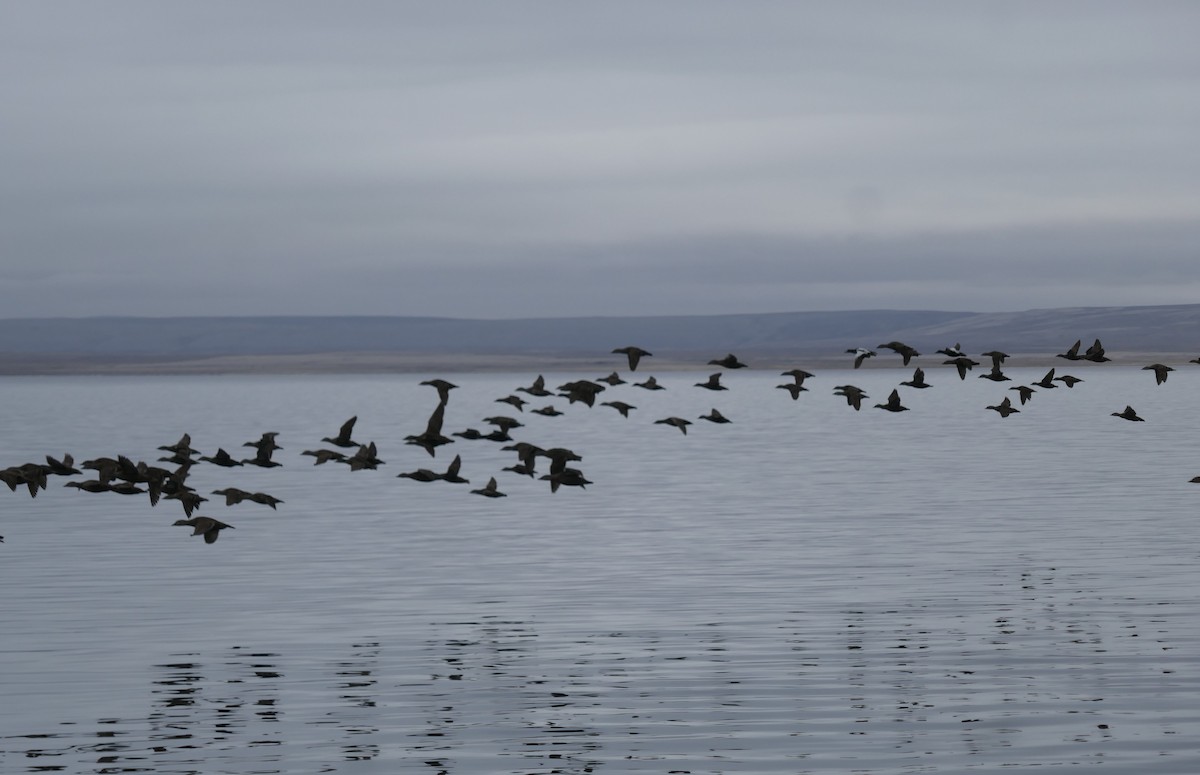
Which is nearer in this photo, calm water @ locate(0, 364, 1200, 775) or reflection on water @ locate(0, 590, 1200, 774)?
reflection on water @ locate(0, 590, 1200, 774)

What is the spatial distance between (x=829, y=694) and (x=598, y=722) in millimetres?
3110

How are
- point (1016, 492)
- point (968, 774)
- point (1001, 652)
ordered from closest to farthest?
point (968, 774) → point (1001, 652) → point (1016, 492)

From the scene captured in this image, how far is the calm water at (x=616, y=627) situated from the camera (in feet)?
68.1

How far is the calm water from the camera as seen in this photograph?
20.8 meters

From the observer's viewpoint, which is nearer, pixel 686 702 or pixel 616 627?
pixel 686 702

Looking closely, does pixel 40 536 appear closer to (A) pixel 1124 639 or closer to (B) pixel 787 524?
(B) pixel 787 524

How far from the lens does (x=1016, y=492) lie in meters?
54.1

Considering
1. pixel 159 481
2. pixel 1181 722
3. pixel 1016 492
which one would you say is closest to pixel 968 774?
pixel 1181 722

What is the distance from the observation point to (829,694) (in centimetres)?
2322

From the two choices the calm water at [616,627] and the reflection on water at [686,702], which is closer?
the reflection on water at [686,702]

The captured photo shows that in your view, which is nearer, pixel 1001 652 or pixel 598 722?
pixel 598 722

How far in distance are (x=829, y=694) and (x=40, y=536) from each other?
996 inches

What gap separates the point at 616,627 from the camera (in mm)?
28719

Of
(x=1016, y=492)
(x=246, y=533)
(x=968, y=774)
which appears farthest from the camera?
(x=1016, y=492)
